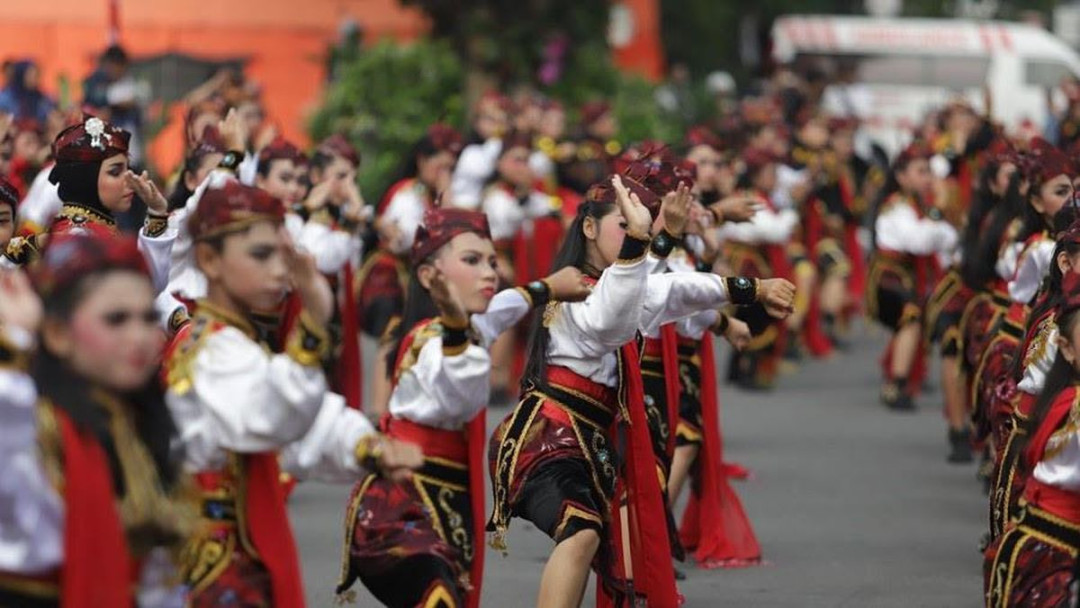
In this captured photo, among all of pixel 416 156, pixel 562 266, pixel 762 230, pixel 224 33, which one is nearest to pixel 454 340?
pixel 562 266

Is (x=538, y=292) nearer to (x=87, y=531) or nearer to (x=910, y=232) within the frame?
(x=87, y=531)

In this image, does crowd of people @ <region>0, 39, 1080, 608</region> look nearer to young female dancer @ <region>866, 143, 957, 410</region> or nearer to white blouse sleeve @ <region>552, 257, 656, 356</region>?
white blouse sleeve @ <region>552, 257, 656, 356</region>

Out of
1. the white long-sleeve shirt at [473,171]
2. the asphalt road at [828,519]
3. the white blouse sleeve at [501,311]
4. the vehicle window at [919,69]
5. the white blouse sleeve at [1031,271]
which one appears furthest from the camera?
the vehicle window at [919,69]

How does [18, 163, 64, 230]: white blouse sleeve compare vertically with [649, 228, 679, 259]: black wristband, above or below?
below

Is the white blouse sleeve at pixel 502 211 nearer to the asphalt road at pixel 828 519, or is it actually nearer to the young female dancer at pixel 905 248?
the asphalt road at pixel 828 519

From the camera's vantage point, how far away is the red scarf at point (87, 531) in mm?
5164

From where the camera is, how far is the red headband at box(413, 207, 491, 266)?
7086mm

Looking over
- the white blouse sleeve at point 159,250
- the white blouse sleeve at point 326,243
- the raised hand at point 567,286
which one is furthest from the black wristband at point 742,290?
the white blouse sleeve at point 326,243

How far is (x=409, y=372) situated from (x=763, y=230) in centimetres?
1014

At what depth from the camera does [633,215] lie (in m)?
7.51

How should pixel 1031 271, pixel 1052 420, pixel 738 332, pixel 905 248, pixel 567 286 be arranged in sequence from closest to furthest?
pixel 1052 420 < pixel 567 286 < pixel 738 332 < pixel 1031 271 < pixel 905 248

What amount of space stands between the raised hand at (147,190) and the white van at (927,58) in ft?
85.3

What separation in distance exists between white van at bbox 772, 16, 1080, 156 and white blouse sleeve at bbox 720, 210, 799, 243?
17608mm

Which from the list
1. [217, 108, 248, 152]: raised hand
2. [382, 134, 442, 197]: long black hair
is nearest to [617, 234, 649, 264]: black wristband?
[217, 108, 248, 152]: raised hand
